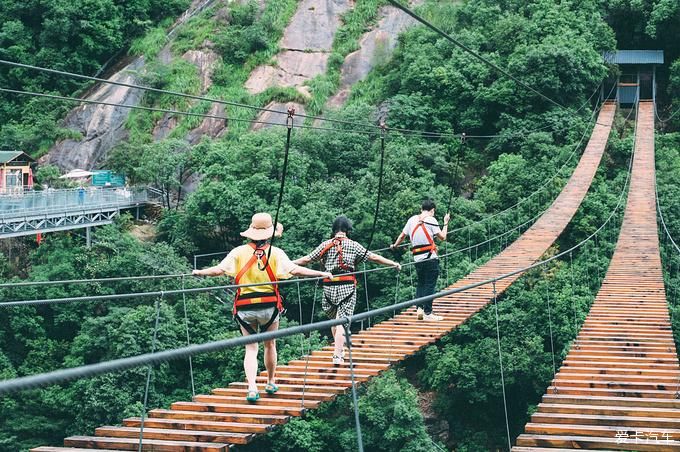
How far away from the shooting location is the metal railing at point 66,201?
21250mm

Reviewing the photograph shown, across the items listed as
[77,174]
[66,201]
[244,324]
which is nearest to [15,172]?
[77,174]

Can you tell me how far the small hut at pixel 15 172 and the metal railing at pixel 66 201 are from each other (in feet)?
4.43

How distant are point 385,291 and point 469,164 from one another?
4864 mm

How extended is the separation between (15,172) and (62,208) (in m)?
3.81

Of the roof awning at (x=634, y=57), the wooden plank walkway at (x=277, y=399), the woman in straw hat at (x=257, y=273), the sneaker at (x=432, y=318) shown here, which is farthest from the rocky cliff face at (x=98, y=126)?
the woman in straw hat at (x=257, y=273)

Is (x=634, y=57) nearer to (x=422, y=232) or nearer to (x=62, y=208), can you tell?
(x=62, y=208)

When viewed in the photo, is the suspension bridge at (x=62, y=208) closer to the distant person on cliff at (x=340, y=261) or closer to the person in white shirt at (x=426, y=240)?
the person in white shirt at (x=426, y=240)

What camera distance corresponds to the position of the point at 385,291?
19078 mm

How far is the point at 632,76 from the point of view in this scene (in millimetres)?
25297

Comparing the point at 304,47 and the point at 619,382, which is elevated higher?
the point at 304,47

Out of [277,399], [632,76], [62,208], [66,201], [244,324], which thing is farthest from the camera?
[632,76]

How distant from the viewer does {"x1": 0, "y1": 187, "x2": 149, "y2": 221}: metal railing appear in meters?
21.2

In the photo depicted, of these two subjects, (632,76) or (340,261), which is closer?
(340,261)

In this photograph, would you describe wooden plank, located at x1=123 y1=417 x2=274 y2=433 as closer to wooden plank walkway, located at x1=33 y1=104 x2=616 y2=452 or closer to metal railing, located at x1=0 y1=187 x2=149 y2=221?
wooden plank walkway, located at x1=33 y1=104 x2=616 y2=452
